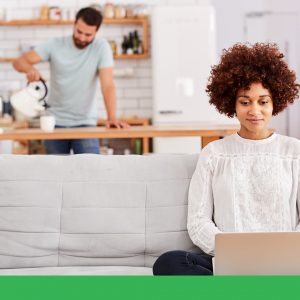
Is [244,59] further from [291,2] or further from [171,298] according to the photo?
[291,2]

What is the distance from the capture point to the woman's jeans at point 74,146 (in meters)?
4.22

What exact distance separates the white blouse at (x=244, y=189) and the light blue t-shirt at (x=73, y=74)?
230 cm

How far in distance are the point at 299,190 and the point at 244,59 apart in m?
0.54

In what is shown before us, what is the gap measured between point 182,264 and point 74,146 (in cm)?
221

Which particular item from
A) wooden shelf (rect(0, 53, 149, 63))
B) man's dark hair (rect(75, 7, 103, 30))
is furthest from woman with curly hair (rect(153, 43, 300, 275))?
wooden shelf (rect(0, 53, 149, 63))

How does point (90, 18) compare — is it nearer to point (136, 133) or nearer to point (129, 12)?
point (136, 133)

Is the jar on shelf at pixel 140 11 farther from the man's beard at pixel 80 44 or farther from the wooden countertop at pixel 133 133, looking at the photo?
the wooden countertop at pixel 133 133

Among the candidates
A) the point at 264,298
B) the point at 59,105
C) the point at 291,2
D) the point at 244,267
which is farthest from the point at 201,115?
the point at 264,298

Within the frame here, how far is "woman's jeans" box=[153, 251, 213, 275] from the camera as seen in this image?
2.20m

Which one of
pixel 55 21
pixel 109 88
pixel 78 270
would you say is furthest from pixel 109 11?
pixel 78 270

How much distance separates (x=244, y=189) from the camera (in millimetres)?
2334

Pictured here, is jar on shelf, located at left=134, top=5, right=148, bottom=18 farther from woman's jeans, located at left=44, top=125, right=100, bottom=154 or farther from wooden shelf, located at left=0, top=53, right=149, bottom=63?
woman's jeans, located at left=44, top=125, right=100, bottom=154

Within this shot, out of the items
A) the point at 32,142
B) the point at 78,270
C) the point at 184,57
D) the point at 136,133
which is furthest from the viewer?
the point at 32,142

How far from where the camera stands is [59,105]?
4.68m
